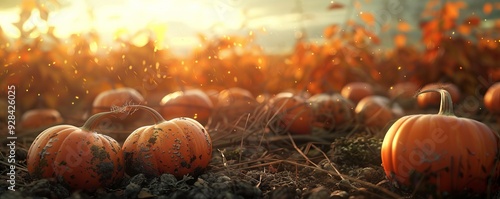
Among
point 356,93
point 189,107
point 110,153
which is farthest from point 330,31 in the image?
point 110,153

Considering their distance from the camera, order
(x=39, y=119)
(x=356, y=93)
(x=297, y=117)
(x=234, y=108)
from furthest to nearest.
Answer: (x=356, y=93)
(x=39, y=119)
(x=234, y=108)
(x=297, y=117)

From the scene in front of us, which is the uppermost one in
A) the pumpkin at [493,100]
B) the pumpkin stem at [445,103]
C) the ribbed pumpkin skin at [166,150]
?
the pumpkin stem at [445,103]

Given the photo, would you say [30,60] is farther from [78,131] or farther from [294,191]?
[294,191]

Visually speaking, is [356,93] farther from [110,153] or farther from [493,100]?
[110,153]

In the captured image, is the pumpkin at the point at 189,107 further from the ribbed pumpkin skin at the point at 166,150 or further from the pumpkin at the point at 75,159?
the pumpkin at the point at 75,159

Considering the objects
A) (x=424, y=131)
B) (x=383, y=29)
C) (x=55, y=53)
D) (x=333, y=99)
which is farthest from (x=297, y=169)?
(x=383, y=29)

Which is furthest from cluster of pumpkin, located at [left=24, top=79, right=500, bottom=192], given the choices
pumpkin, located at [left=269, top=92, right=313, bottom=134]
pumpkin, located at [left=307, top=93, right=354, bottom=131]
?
pumpkin, located at [left=307, top=93, right=354, bottom=131]

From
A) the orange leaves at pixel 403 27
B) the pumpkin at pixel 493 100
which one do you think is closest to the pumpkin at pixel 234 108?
the pumpkin at pixel 493 100
